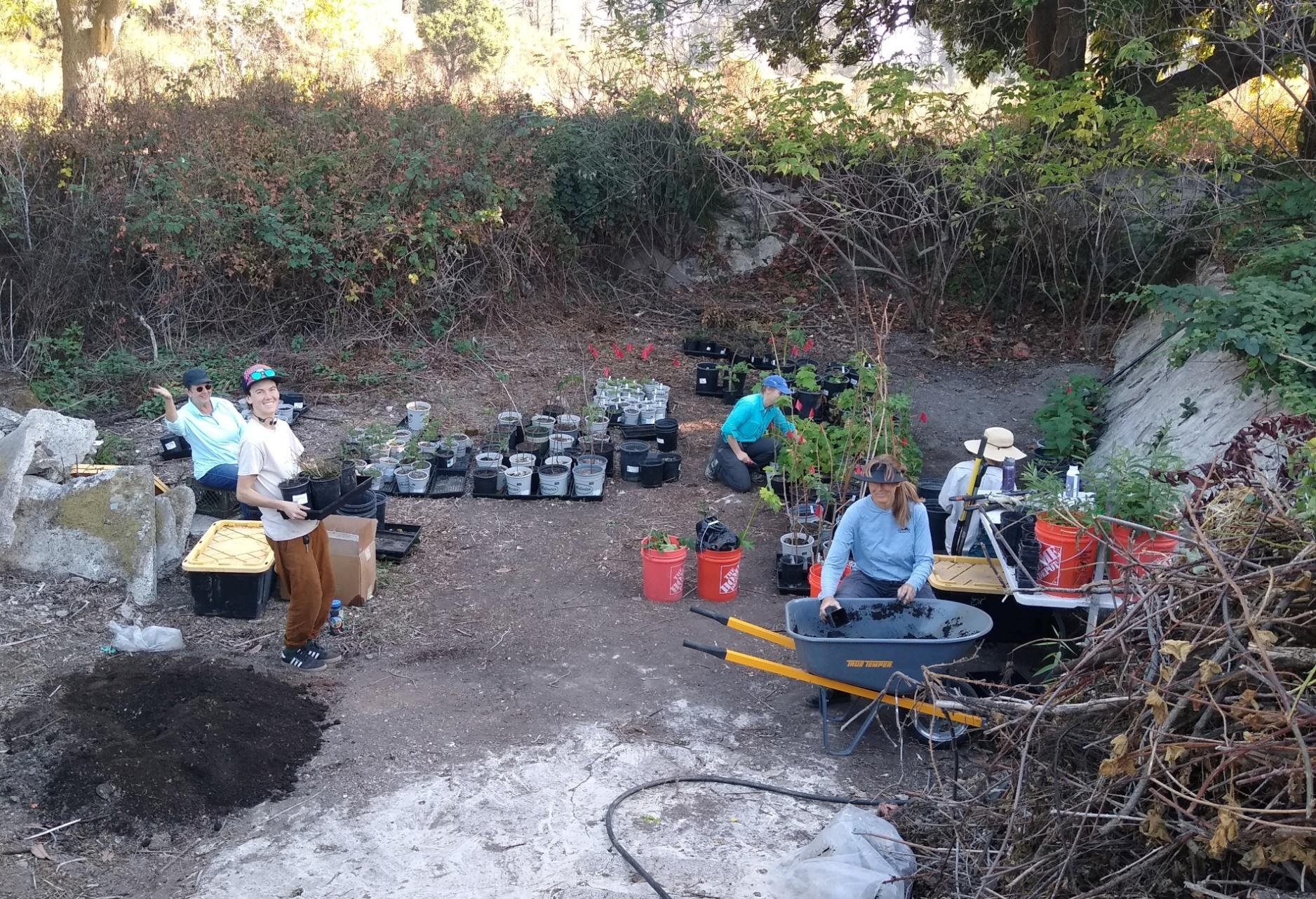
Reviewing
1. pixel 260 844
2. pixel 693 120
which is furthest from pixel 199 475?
pixel 693 120

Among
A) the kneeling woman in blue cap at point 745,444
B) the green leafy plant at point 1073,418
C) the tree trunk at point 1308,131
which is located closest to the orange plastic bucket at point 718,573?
the kneeling woman in blue cap at point 745,444

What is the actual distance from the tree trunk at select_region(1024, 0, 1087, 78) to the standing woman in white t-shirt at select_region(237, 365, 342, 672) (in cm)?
1051

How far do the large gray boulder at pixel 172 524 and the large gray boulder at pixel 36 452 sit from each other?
714mm

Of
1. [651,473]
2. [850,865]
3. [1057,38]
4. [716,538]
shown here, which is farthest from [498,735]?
[1057,38]

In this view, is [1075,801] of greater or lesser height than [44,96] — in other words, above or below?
below

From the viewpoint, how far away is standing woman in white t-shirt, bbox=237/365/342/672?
5.39 metres

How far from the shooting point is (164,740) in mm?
4715

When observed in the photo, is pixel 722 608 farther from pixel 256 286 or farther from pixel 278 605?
pixel 256 286

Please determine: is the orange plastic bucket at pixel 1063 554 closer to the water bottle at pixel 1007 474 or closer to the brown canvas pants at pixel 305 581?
the water bottle at pixel 1007 474

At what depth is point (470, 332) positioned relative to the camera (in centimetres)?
1298

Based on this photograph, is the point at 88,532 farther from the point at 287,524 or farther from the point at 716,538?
the point at 716,538

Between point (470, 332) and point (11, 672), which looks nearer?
point (11, 672)

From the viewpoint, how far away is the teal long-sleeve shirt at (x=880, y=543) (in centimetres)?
563

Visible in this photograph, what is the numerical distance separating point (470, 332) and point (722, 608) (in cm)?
719
